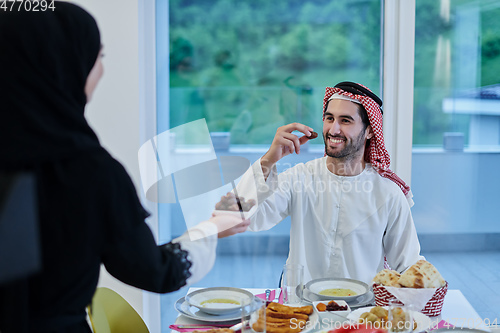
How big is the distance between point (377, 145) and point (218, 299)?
118cm

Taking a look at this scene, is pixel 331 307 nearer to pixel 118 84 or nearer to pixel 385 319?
pixel 385 319

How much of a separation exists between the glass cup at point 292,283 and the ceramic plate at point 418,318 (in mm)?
218

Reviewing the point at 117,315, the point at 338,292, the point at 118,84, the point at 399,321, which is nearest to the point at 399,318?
the point at 399,321

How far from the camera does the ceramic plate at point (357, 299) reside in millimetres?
1631

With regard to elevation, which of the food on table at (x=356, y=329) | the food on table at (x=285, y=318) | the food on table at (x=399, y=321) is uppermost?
the food on table at (x=399, y=321)

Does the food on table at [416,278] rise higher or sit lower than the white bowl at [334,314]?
higher

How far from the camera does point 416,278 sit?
1.49 m

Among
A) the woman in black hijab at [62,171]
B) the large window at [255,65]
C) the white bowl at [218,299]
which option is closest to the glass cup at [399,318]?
the white bowl at [218,299]

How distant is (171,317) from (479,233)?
77.6 inches

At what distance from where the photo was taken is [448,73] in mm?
3014

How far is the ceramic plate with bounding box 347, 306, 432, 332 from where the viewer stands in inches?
54.3

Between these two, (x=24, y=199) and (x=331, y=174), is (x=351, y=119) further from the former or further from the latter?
(x=24, y=199)

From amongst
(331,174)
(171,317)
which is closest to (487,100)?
(331,174)

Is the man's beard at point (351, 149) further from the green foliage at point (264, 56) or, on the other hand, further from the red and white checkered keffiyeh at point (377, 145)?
the green foliage at point (264, 56)
